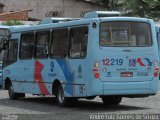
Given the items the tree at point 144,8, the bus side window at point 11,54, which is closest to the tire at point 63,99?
the bus side window at point 11,54

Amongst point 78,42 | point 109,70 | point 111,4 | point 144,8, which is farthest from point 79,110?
point 111,4

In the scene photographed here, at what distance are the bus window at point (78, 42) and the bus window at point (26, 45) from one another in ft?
10.1

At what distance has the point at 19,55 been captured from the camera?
23.4 m

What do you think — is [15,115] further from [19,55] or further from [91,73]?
[19,55]

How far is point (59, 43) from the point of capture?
2011cm

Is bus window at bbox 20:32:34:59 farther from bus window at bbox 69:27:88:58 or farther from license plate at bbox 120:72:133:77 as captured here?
license plate at bbox 120:72:133:77

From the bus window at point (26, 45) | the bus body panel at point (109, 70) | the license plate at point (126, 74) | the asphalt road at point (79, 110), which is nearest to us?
the asphalt road at point (79, 110)

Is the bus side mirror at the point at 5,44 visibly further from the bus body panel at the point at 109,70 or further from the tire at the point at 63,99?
the bus body panel at the point at 109,70

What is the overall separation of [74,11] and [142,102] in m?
51.9

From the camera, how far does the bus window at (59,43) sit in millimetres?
19781

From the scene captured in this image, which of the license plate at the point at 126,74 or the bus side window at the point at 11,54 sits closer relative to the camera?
the license plate at the point at 126,74

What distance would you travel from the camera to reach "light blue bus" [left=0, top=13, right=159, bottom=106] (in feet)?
59.4

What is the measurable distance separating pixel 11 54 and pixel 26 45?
1.71 m

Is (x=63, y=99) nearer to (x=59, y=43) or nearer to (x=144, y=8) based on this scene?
(x=59, y=43)
